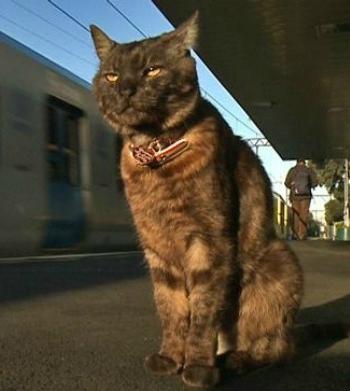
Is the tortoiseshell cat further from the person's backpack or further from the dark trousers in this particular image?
the dark trousers

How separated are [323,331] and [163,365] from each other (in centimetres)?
133

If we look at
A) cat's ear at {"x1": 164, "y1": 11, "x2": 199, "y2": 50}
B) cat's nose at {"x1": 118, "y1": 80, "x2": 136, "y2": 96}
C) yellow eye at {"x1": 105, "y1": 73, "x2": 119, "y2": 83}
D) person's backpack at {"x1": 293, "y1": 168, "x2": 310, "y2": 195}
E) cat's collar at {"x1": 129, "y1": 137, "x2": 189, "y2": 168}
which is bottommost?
person's backpack at {"x1": 293, "y1": 168, "x2": 310, "y2": 195}

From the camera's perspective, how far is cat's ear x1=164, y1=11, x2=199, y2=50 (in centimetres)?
348

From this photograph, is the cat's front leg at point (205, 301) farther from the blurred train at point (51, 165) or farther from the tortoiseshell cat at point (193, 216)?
the blurred train at point (51, 165)

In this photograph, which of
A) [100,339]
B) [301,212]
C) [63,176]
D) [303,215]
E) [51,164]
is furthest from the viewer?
[303,215]

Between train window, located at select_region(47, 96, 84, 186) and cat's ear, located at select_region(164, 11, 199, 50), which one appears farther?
train window, located at select_region(47, 96, 84, 186)

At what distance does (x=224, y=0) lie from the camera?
12.8 m

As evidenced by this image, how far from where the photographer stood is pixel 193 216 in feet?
10.5

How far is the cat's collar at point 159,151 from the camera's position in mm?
3305

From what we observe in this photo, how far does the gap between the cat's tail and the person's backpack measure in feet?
42.3

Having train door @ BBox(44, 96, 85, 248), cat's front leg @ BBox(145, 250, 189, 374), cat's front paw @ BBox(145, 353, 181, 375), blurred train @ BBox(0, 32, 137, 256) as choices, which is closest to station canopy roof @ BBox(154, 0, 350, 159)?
blurred train @ BBox(0, 32, 137, 256)

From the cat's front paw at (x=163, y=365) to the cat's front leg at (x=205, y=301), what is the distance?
12 cm

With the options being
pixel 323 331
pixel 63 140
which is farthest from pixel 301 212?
pixel 323 331

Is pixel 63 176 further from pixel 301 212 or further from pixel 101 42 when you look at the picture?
pixel 101 42
